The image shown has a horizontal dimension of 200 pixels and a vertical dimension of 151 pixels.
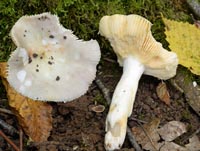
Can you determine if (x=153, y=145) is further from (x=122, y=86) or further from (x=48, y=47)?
(x=48, y=47)

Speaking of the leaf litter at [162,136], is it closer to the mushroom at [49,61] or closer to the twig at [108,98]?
the twig at [108,98]

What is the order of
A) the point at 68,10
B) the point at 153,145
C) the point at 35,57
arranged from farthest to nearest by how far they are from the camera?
the point at 68,10 < the point at 153,145 < the point at 35,57

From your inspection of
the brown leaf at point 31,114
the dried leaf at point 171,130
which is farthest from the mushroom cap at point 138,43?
the brown leaf at point 31,114

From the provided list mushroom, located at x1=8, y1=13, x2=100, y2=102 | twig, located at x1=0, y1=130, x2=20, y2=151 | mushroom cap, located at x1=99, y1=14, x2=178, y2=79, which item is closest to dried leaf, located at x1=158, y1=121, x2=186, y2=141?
mushroom cap, located at x1=99, y1=14, x2=178, y2=79

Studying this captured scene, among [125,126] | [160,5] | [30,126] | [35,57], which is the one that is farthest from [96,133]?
[160,5]

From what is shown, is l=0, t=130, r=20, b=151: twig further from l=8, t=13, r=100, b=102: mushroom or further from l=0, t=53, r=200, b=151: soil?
l=8, t=13, r=100, b=102: mushroom

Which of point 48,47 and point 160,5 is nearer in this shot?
point 48,47

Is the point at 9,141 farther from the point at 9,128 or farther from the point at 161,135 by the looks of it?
the point at 161,135
